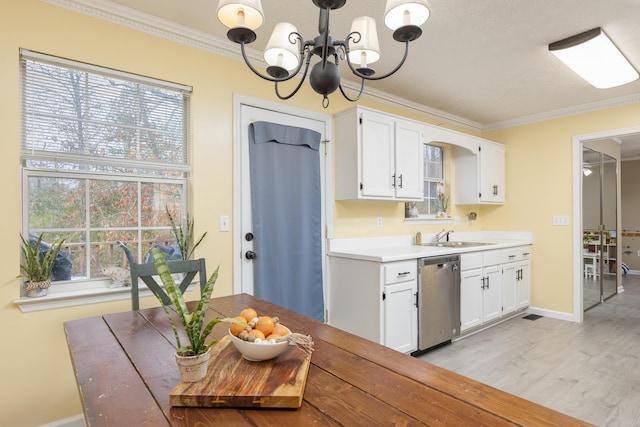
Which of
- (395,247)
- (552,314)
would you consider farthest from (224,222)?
(552,314)

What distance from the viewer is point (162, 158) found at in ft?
7.82

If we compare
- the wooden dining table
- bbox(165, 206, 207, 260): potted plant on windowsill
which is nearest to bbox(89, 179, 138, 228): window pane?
bbox(165, 206, 207, 260): potted plant on windowsill

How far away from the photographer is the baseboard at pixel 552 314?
4137 mm

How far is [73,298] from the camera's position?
2.00 m

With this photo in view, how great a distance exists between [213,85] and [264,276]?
1.50 metres

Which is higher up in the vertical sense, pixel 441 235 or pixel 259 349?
pixel 441 235

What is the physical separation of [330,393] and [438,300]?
247 centimetres

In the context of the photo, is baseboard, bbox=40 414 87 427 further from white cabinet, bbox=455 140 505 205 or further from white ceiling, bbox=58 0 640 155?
white cabinet, bbox=455 140 505 205

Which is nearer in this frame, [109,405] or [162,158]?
[109,405]

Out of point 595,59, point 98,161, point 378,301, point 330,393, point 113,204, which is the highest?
point 595,59

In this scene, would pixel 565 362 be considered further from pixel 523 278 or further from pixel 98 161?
pixel 98 161

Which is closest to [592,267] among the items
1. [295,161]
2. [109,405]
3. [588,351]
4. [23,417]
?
[588,351]

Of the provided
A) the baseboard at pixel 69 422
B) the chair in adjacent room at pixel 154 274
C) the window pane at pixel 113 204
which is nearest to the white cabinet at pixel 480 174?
the chair in adjacent room at pixel 154 274

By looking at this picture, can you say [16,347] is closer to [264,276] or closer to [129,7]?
[264,276]
